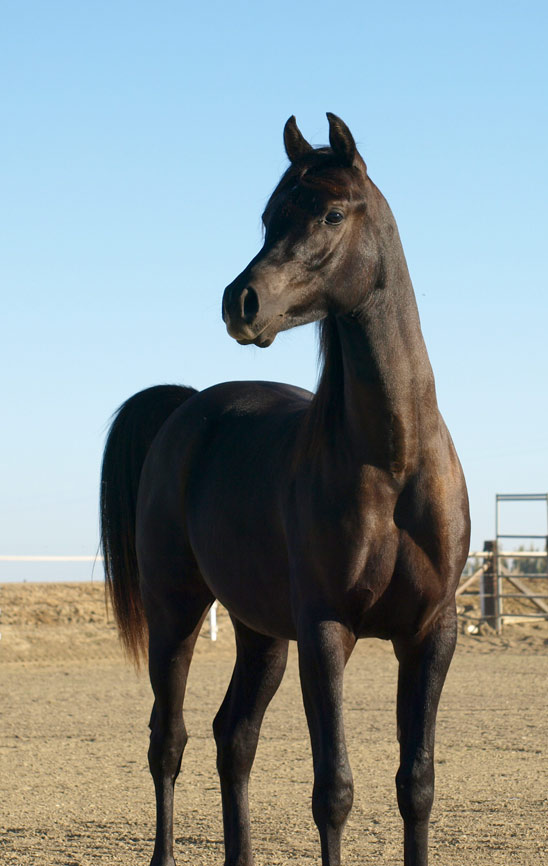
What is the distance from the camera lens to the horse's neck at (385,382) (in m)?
3.31

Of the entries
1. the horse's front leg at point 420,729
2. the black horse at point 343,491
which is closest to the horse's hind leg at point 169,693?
the black horse at point 343,491

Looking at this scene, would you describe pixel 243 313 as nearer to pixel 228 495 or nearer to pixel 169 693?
pixel 228 495

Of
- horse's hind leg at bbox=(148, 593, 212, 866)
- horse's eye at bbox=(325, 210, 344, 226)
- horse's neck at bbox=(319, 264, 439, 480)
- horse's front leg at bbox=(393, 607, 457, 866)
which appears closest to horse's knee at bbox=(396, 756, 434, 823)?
horse's front leg at bbox=(393, 607, 457, 866)

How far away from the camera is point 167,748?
4.49 metres

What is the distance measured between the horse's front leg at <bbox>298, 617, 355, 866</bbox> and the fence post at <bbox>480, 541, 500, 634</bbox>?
46.1 feet

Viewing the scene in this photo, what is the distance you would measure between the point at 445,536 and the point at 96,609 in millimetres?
14111

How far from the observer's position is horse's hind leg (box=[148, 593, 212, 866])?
4488 millimetres

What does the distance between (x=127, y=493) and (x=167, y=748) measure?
4.48 ft

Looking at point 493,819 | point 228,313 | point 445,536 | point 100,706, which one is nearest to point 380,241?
point 228,313

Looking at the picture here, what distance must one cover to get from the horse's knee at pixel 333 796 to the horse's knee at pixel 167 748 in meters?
1.39

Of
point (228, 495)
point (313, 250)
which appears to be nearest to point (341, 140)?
point (313, 250)

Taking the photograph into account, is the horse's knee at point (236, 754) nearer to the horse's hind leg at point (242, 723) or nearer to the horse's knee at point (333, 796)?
the horse's hind leg at point (242, 723)

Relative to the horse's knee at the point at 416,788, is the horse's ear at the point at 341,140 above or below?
above

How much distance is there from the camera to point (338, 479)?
3.33 meters
